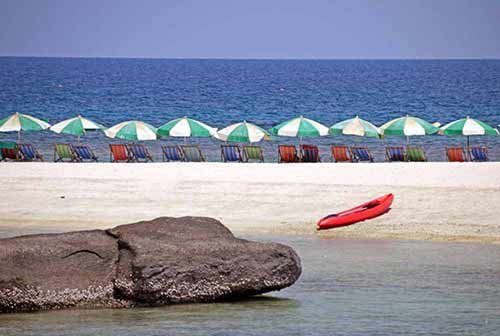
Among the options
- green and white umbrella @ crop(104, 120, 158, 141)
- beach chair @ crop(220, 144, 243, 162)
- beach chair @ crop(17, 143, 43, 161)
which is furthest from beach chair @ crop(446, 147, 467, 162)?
beach chair @ crop(17, 143, 43, 161)

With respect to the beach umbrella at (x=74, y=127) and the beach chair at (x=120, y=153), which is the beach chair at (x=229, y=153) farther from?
the beach umbrella at (x=74, y=127)

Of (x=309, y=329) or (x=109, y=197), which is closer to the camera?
(x=309, y=329)

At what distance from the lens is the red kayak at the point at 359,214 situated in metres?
20.5

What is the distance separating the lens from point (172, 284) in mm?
13586

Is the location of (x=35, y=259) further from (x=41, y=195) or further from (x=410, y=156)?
(x=410, y=156)

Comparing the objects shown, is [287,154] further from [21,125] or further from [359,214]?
[359,214]

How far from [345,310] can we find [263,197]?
922cm

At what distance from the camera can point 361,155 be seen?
102ft

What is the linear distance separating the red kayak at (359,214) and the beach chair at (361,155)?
9379 mm

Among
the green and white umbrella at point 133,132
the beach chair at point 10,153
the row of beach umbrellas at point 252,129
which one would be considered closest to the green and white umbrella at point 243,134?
the row of beach umbrellas at point 252,129

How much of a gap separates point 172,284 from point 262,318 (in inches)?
46.9

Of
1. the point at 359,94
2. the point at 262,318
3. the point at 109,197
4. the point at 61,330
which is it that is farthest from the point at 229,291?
the point at 359,94

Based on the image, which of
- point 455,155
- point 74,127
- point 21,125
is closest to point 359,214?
point 455,155

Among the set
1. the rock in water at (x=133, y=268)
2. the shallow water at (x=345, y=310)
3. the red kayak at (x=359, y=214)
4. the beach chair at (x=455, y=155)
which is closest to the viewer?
the shallow water at (x=345, y=310)
